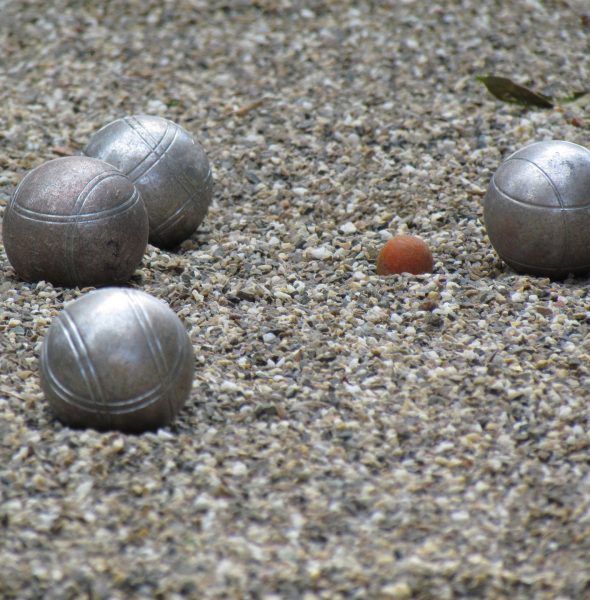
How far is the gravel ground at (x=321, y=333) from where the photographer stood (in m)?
3.88

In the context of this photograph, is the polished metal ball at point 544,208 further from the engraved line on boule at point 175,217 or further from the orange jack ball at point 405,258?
the engraved line on boule at point 175,217

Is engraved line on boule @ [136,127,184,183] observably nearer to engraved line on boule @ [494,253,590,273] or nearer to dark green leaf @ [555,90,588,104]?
engraved line on boule @ [494,253,590,273]

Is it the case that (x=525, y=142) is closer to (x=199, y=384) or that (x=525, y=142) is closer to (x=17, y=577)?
(x=199, y=384)

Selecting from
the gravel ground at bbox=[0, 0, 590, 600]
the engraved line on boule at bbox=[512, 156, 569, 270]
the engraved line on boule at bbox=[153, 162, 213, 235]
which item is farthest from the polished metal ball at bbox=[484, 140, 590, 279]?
the engraved line on boule at bbox=[153, 162, 213, 235]

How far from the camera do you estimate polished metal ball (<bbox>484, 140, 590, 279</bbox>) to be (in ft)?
19.2

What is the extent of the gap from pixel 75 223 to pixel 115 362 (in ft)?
5.12

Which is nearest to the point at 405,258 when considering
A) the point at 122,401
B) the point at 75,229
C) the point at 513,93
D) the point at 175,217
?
the point at 175,217

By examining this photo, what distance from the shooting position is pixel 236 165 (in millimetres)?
7867

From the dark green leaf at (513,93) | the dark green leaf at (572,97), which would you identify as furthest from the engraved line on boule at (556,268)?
the dark green leaf at (572,97)

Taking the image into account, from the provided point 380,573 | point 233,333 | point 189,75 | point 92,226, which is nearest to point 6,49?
point 189,75

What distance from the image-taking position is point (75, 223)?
18.5ft

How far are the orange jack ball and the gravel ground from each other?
0.12m

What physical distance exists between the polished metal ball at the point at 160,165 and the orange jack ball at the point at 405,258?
1.36 m

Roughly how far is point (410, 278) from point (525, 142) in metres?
2.34
